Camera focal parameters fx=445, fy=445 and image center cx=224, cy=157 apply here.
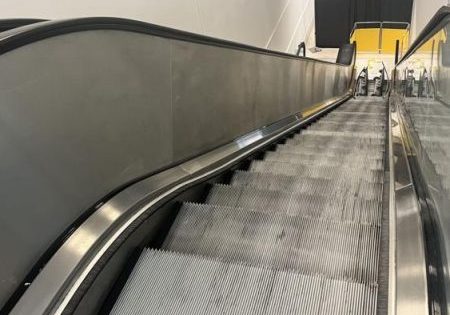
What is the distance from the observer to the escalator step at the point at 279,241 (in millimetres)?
1689

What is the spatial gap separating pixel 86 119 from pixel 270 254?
0.91 meters

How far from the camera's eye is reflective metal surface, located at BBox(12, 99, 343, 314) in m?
1.36

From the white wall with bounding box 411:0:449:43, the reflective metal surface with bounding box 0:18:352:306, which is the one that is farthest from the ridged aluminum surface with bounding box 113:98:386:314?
the white wall with bounding box 411:0:449:43

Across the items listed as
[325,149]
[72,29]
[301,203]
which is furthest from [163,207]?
[325,149]

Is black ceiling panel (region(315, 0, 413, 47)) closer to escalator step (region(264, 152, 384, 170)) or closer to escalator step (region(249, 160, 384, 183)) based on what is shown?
escalator step (region(264, 152, 384, 170))

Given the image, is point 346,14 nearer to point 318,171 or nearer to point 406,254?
point 318,171

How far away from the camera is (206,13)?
595 centimetres

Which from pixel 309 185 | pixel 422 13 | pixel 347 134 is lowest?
pixel 347 134

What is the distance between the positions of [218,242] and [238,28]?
20.2ft

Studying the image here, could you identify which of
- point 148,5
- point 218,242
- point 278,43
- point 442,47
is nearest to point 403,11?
point 278,43

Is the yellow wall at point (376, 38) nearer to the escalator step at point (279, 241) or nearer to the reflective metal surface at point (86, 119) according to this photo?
the reflective metal surface at point (86, 119)

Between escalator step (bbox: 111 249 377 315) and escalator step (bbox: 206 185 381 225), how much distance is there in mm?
654

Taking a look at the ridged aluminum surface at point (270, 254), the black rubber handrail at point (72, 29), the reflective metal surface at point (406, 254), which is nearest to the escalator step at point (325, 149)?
the ridged aluminum surface at point (270, 254)

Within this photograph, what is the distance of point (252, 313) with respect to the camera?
4.80ft
